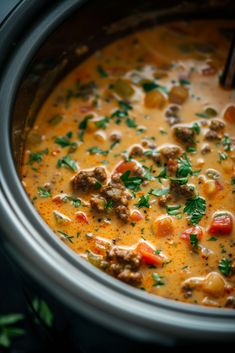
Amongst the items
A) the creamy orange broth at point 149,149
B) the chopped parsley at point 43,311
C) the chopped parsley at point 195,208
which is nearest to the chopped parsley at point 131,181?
the creamy orange broth at point 149,149

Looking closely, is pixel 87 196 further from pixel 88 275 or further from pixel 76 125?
pixel 88 275

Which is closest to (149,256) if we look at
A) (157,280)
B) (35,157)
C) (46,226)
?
(157,280)

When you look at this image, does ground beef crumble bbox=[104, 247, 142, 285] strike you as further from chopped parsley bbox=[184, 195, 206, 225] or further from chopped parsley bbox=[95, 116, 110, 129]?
chopped parsley bbox=[95, 116, 110, 129]

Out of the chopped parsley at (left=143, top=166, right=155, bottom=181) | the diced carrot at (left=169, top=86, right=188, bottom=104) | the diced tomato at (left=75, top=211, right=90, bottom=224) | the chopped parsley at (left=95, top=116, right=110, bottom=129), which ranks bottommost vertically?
the diced tomato at (left=75, top=211, right=90, bottom=224)

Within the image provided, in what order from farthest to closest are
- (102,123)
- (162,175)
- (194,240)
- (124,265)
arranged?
(102,123), (162,175), (194,240), (124,265)

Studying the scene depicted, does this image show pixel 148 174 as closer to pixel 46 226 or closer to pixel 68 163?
pixel 68 163

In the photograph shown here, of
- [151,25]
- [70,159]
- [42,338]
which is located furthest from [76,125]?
[42,338]

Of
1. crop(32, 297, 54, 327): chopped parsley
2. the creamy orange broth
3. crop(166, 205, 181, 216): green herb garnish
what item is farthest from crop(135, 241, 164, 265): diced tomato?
crop(32, 297, 54, 327): chopped parsley
